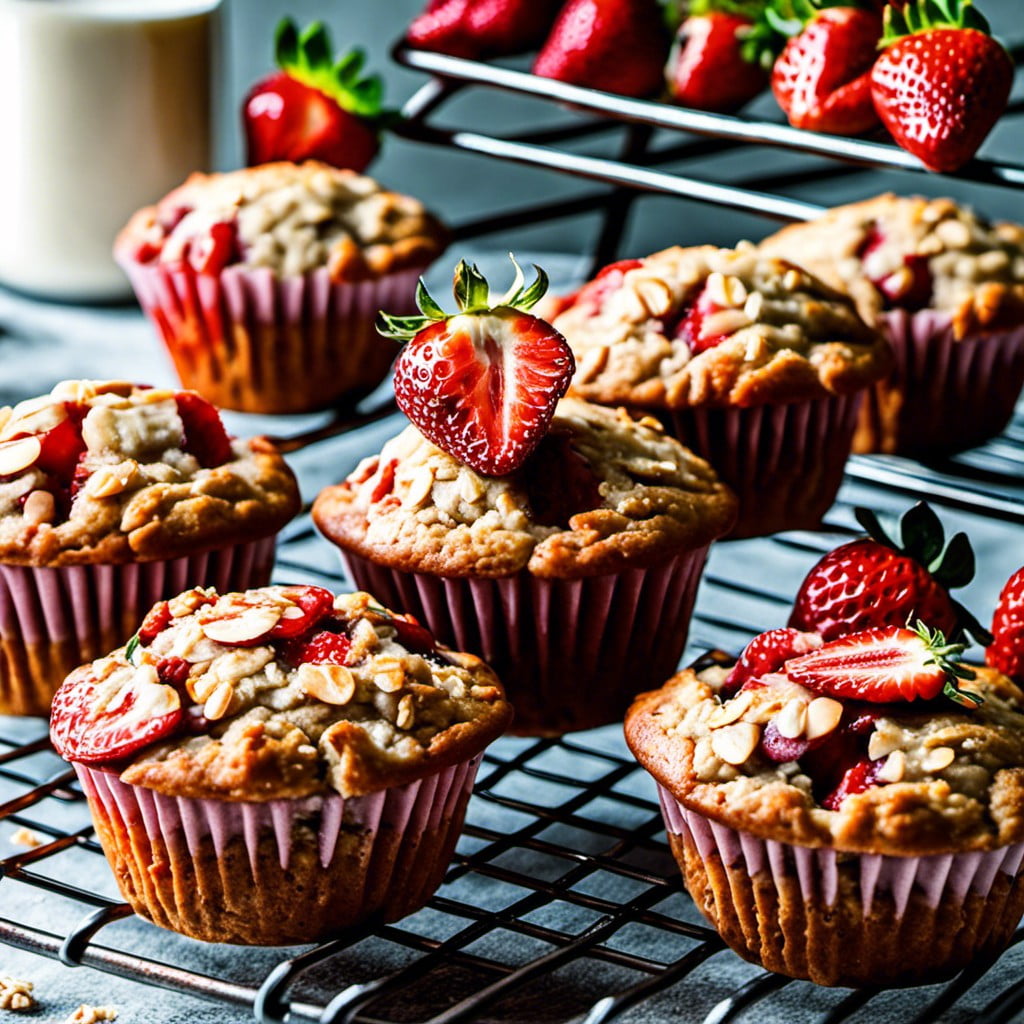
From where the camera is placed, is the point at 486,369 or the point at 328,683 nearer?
the point at 328,683

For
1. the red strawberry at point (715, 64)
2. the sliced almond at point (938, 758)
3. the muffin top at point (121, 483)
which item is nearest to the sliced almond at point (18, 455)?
the muffin top at point (121, 483)

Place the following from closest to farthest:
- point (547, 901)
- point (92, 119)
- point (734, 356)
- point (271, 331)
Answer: point (547, 901)
point (734, 356)
point (271, 331)
point (92, 119)

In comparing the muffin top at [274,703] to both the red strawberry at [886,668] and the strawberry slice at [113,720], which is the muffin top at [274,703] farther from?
the red strawberry at [886,668]

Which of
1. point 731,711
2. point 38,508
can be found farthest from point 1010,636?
point 38,508

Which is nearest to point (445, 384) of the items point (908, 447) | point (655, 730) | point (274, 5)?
point (655, 730)

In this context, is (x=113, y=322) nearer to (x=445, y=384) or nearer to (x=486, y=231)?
(x=486, y=231)

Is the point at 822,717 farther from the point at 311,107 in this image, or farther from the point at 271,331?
the point at 311,107
